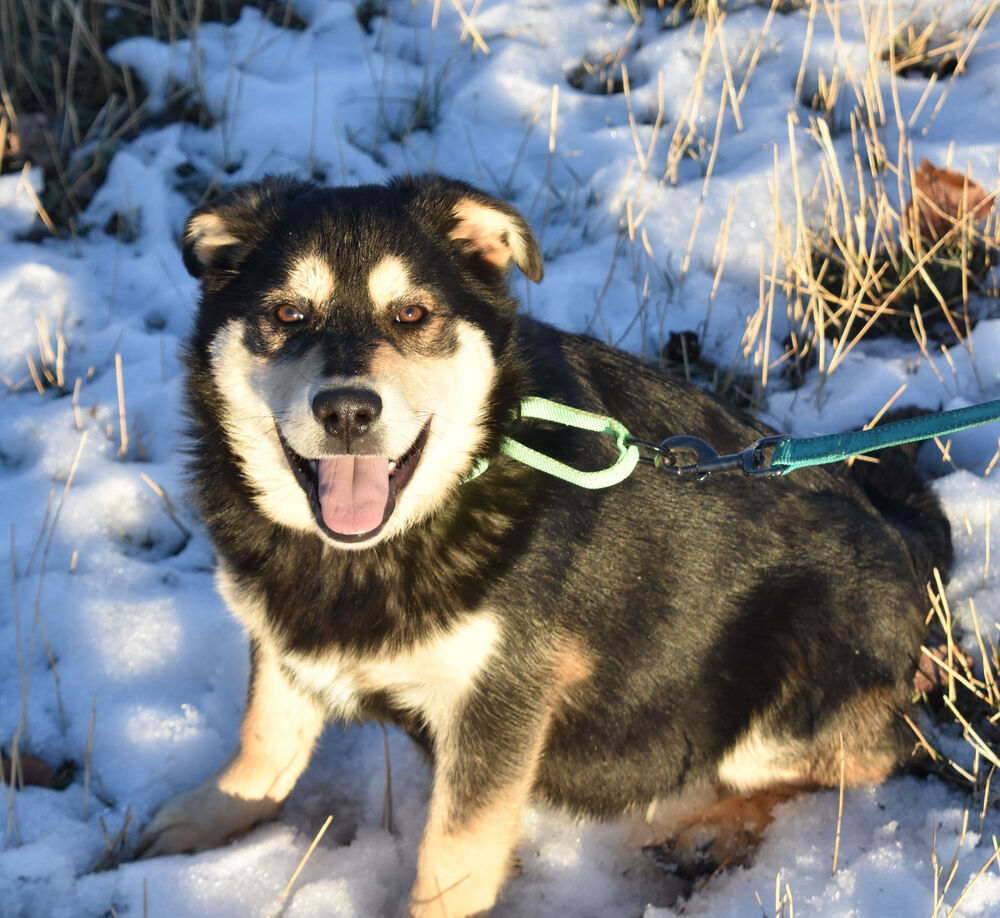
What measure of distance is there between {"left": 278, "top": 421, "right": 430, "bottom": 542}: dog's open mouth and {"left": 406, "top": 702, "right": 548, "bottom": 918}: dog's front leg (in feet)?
1.97

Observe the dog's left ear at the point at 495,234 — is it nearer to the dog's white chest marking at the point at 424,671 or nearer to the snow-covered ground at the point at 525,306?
the dog's white chest marking at the point at 424,671

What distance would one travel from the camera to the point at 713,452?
2635mm

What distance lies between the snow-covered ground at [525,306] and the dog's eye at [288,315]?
137cm

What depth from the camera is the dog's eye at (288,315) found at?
2.58 m

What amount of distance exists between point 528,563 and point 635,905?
1.14 metres

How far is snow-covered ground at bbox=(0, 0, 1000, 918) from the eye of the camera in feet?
9.45

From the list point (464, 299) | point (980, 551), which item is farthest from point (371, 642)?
point (980, 551)

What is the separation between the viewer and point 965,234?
4406mm

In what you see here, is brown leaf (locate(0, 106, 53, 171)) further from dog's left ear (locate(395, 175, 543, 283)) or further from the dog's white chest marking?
the dog's white chest marking

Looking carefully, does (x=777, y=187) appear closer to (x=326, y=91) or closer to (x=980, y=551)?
(x=980, y=551)

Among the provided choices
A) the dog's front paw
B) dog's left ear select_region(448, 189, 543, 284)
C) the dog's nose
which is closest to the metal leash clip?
dog's left ear select_region(448, 189, 543, 284)

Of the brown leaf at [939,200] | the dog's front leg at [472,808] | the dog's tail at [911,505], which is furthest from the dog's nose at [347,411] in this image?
the brown leaf at [939,200]

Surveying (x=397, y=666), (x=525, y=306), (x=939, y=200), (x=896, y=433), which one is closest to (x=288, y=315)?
(x=397, y=666)

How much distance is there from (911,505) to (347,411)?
2140mm
